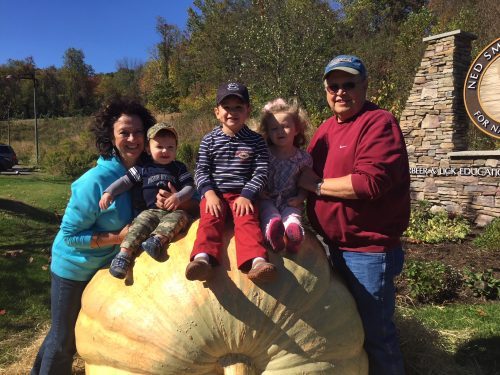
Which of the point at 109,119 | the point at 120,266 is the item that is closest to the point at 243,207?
the point at 120,266

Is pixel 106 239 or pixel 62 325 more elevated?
pixel 106 239

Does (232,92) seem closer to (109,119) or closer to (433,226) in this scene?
(109,119)

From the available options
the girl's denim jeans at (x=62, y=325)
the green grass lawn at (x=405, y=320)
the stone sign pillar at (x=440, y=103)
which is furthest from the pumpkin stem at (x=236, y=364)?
the stone sign pillar at (x=440, y=103)

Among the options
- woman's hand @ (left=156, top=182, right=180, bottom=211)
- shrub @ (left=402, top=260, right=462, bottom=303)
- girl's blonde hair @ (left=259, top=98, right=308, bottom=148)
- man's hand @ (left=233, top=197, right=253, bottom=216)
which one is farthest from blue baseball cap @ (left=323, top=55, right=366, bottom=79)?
shrub @ (left=402, top=260, right=462, bottom=303)

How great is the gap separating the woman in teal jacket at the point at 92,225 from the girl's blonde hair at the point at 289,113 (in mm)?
698

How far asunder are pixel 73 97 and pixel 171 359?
68.9 meters

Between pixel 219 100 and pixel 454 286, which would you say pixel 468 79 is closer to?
pixel 454 286

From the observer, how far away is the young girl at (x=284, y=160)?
2.36 meters

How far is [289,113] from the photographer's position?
255 centimetres

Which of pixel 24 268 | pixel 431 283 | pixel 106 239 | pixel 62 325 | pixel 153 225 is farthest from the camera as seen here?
pixel 24 268

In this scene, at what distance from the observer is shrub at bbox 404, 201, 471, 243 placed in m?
8.42

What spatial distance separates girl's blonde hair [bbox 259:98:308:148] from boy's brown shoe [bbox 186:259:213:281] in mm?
934

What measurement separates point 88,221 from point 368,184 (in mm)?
1479

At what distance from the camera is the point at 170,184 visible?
2.46 m
